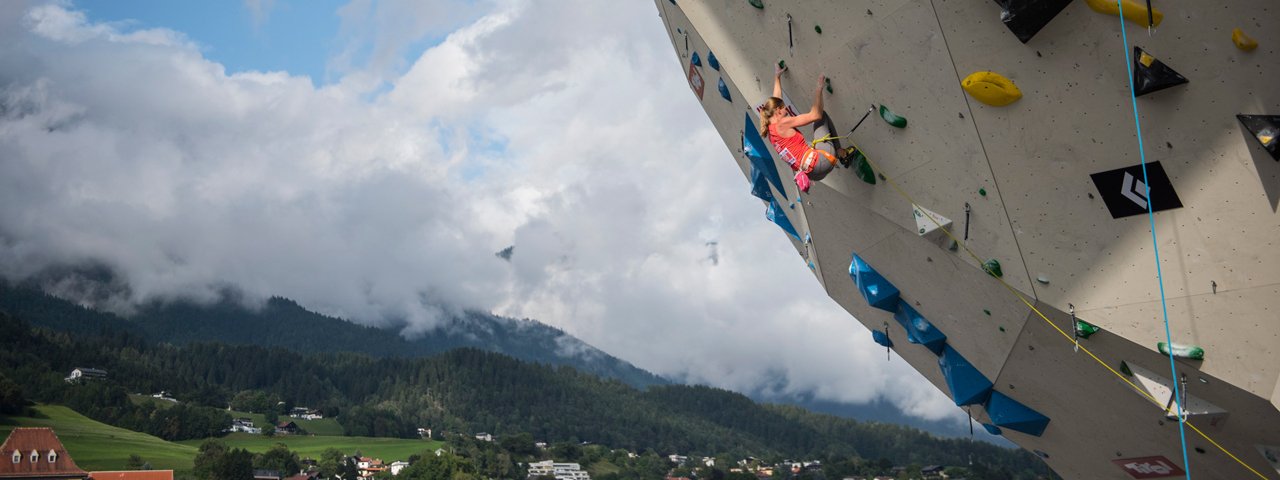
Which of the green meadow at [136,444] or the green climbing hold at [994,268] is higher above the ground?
the green meadow at [136,444]

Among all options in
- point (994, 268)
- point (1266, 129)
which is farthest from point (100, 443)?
point (1266, 129)

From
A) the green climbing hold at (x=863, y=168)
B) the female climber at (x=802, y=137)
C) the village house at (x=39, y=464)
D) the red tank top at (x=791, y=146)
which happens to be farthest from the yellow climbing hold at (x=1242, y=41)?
the village house at (x=39, y=464)

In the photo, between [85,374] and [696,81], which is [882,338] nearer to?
[696,81]

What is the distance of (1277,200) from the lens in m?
8.26

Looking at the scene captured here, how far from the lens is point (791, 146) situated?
10.5 m

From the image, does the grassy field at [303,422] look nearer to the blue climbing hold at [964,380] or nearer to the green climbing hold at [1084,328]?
the blue climbing hold at [964,380]

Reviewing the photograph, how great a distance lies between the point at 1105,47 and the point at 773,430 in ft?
636

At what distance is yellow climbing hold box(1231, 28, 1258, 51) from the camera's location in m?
7.90

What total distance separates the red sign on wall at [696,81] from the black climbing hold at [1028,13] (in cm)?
532

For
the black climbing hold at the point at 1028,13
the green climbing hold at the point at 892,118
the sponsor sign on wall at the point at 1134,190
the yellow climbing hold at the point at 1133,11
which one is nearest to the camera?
the yellow climbing hold at the point at 1133,11

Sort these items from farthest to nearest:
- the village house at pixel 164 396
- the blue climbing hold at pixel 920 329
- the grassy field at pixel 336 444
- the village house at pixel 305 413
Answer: the village house at pixel 305 413, the village house at pixel 164 396, the grassy field at pixel 336 444, the blue climbing hold at pixel 920 329

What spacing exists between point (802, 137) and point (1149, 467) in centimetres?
562

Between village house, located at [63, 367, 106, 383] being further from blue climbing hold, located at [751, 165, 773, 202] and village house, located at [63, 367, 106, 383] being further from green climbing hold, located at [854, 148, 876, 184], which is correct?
green climbing hold, located at [854, 148, 876, 184]

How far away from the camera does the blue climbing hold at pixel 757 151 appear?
12445 mm
